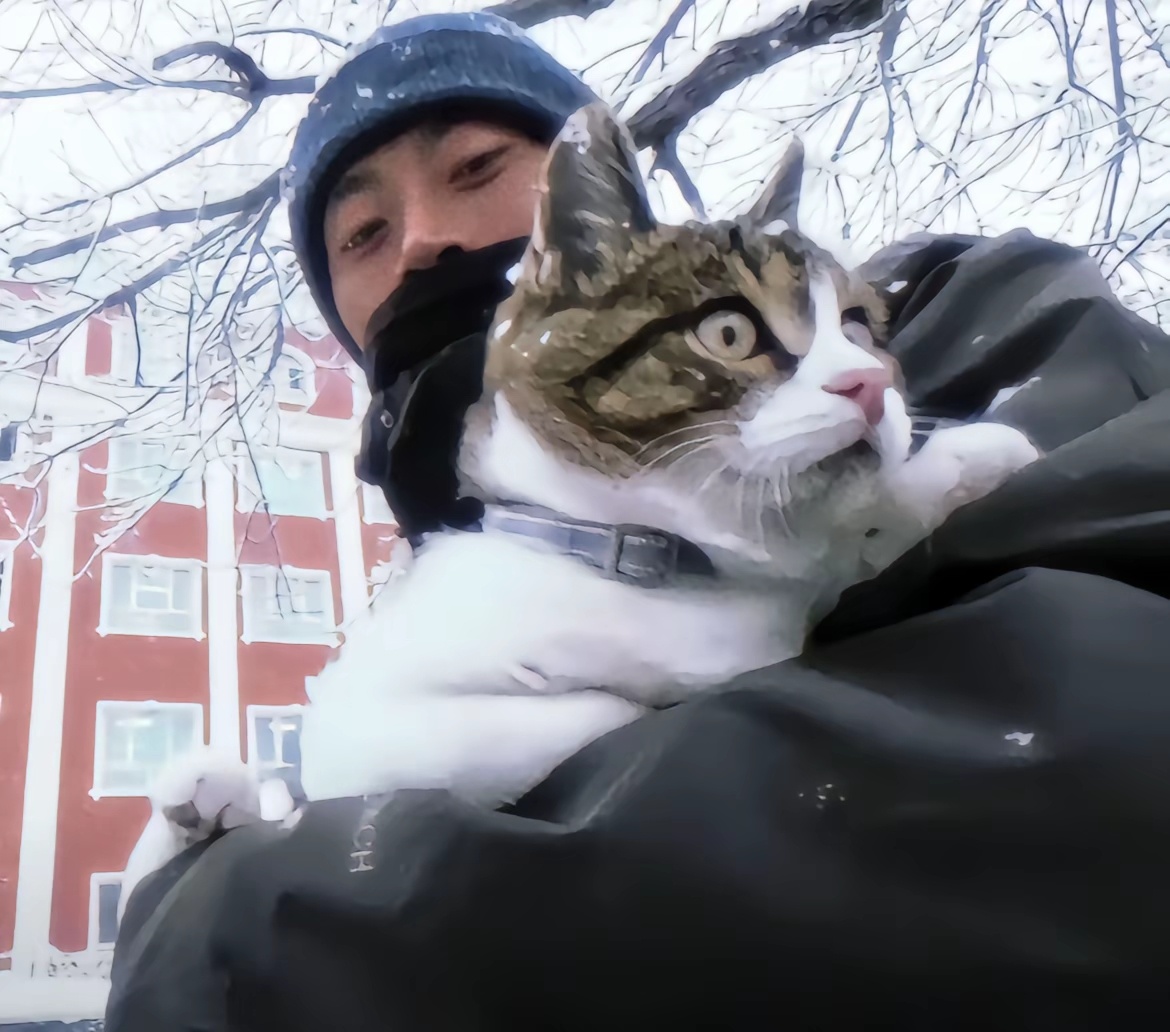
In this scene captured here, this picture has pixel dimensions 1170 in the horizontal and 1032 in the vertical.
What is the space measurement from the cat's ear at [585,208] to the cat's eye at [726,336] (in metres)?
0.05

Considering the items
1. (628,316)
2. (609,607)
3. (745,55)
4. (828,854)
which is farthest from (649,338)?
(745,55)

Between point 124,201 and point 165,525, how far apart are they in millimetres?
389

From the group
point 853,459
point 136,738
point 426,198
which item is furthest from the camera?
point 136,738

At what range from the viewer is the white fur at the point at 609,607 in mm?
360

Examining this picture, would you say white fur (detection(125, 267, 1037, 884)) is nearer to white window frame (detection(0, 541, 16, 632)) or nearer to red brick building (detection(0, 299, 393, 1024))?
red brick building (detection(0, 299, 393, 1024))

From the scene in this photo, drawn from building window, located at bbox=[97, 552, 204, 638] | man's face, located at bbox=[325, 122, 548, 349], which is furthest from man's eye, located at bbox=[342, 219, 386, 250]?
building window, located at bbox=[97, 552, 204, 638]

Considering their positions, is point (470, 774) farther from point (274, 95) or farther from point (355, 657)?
point (274, 95)

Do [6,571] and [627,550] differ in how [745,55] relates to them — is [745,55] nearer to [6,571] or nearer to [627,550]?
[627,550]

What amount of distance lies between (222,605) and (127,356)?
32 cm

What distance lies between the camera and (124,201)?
102 centimetres

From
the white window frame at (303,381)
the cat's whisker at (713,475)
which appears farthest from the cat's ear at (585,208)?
the white window frame at (303,381)

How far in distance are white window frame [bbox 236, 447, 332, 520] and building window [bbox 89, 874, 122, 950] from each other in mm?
453

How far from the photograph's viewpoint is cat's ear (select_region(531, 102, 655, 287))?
0.43 metres

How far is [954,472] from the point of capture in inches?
16.1
